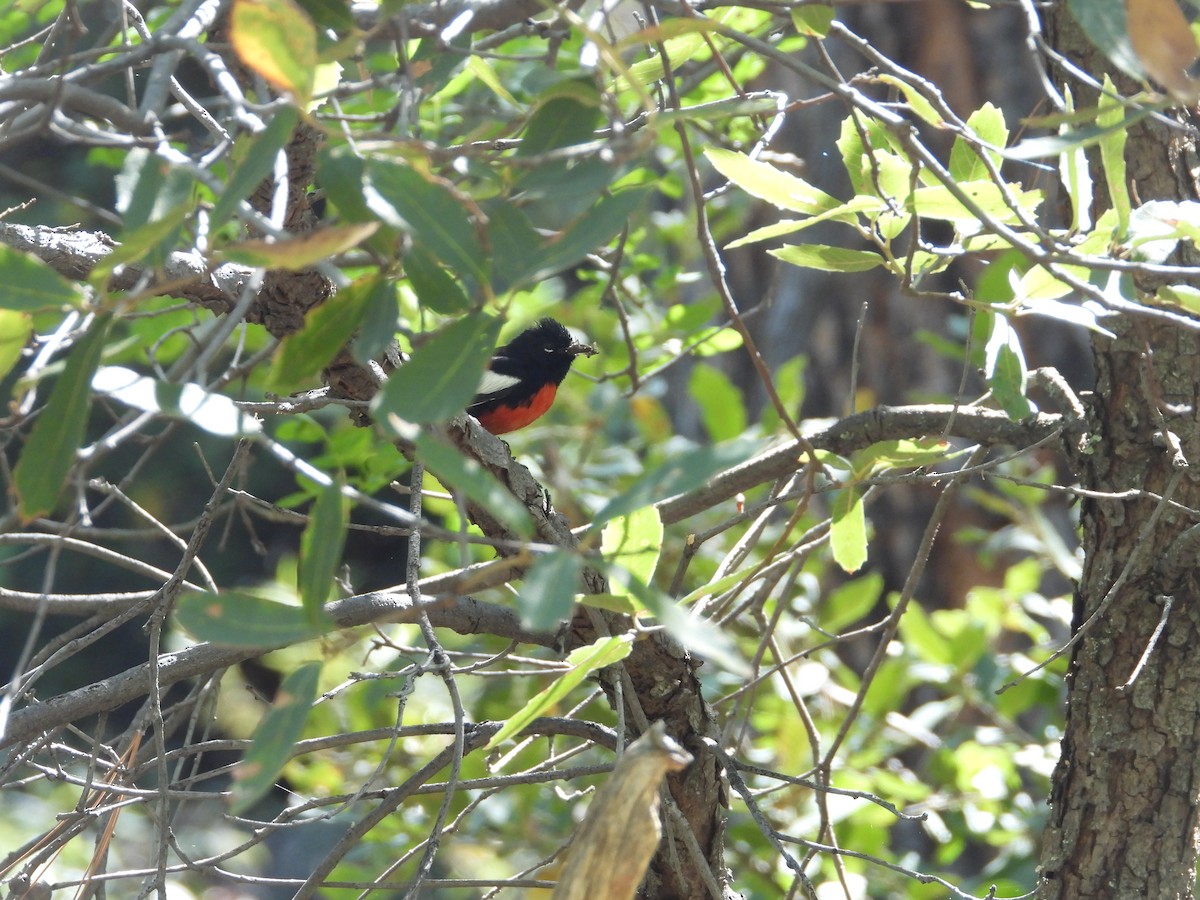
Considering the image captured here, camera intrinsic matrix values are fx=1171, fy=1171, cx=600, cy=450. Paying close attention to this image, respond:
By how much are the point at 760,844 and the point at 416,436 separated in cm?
269

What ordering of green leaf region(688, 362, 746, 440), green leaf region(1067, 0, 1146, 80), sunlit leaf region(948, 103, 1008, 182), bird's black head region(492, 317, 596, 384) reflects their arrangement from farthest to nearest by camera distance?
1. bird's black head region(492, 317, 596, 384)
2. green leaf region(688, 362, 746, 440)
3. sunlit leaf region(948, 103, 1008, 182)
4. green leaf region(1067, 0, 1146, 80)

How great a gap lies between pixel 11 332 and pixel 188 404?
156 millimetres

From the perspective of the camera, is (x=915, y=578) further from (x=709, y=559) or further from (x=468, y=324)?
(x=709, y=559)

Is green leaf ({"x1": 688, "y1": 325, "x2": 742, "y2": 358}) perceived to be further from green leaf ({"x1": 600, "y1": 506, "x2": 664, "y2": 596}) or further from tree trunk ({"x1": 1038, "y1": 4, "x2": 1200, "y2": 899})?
green leaf ({"x1": 600, "y1": 506, "x2": 664, "y2": 596})

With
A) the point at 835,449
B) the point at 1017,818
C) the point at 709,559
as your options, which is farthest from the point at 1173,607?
the point at 709,559

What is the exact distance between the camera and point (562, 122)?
3.35 ft

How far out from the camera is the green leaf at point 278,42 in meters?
0.84

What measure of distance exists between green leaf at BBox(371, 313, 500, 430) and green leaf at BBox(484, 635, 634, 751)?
17.2 inches

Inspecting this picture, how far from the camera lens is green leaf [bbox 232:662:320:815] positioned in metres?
0.82

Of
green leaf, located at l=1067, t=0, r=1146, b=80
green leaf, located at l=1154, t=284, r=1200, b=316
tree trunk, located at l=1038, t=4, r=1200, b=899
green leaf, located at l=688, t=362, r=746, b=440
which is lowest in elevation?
green leaf, located at l=688, t=362, r=746, b=440

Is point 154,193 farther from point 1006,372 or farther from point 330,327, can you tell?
point 1006,372

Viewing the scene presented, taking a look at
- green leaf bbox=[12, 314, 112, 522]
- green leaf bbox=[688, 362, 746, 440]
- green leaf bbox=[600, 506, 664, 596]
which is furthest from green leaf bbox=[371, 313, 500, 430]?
green leaf bbox=[688, 362, 746, 440]

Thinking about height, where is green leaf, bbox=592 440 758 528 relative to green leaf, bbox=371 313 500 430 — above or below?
below

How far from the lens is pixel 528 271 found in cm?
88
